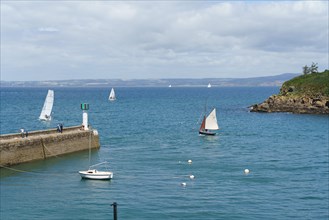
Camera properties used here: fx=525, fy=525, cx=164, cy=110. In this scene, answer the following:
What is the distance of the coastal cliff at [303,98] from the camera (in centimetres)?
11938

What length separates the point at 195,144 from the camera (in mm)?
69375

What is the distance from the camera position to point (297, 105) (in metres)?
123

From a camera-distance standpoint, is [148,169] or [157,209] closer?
[157,209]

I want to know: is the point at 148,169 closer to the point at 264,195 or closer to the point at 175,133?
the point at 264,195

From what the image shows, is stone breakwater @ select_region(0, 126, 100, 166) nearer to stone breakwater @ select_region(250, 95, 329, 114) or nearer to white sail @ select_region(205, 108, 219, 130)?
white sail @ select_region(205, 108, 219, 130)

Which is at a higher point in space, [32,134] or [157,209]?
[32,134]

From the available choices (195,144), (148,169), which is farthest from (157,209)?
(195,144)

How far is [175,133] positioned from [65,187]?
41883 mm

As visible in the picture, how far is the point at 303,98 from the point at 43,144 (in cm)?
8529

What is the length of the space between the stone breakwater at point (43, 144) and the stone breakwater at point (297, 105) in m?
69.6

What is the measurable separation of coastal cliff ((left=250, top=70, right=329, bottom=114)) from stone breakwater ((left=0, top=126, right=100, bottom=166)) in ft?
231

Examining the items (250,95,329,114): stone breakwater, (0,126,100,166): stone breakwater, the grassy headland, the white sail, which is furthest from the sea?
the grassy headland

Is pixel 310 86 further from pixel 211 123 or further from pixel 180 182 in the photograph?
pixel 180 182

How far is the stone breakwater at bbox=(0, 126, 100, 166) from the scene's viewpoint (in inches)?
1890
